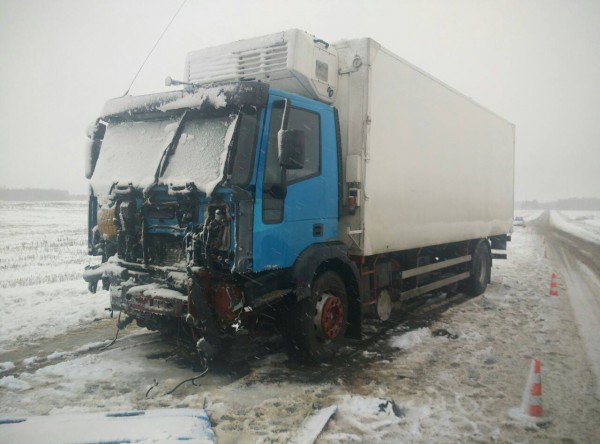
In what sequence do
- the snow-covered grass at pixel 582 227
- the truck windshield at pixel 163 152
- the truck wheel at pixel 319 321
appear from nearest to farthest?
the truck windshield at pixel 163 152, the truck wheel at pixel 319 321, the snow-covered grass at pixel 582 227

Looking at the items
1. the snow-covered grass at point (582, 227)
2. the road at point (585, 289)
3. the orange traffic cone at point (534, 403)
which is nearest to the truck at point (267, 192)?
the orange traffic cone at point (534, 403)

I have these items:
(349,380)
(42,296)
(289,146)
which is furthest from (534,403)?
(42,296)

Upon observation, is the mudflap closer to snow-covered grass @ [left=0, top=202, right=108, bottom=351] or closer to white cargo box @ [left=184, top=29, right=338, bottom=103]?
snow-covered grass @ [left=0, top=202, right=108, bottom=351]

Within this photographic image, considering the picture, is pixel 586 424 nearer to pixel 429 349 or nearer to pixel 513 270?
pixel 429 349

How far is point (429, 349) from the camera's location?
6.12 meters

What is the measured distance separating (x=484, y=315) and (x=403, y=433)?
514 cm

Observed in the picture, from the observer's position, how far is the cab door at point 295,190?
14.8ft

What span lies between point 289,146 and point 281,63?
1.63m

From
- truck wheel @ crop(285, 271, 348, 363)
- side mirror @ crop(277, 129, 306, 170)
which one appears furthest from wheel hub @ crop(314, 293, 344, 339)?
side mirror @ crop(277, 129, 306, 170)

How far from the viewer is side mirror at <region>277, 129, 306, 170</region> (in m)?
4.28

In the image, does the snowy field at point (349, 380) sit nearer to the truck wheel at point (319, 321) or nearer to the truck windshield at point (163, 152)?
the truck wheel at point (319, 321)

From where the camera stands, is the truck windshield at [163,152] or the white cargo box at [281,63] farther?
the white cargo box at [281,63]

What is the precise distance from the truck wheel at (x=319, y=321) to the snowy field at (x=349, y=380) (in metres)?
0.23

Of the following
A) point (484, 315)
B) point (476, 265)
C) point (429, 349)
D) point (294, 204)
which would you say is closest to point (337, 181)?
point (294, 204)
